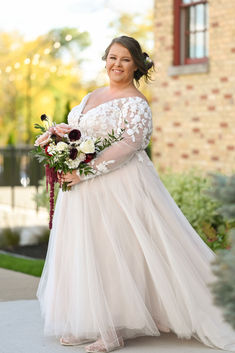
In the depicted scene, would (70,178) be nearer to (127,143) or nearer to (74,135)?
(74,135)

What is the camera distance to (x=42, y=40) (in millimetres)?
50844

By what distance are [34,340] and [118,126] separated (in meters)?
1.81

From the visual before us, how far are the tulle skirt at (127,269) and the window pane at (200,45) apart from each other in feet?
23.3

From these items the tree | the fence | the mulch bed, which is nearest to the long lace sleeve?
the mulch bed

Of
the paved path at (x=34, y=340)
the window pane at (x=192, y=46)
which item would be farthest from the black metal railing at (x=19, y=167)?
the paved path at (x=34, y=340)

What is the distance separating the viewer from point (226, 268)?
3047 millimetres

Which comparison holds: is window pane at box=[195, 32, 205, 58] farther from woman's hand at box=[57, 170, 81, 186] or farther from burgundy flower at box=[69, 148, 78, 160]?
burgundy flower at box=[69, 148, 78, 160]

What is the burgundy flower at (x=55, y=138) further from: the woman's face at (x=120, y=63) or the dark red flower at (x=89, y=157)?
the woman's face at (x=120, y=63)

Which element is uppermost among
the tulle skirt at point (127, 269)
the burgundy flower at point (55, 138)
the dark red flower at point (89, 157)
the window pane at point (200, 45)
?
the window pane at point (200, 45)

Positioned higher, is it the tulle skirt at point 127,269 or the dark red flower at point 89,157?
the dark red flower at point 89,157

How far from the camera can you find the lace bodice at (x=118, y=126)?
5543 millimetres

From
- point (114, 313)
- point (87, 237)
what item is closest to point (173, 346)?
point (114, 313)

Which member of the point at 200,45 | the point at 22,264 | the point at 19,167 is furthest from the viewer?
the point at 19,167

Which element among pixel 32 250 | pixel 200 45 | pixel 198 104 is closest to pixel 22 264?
pixel 32 250
